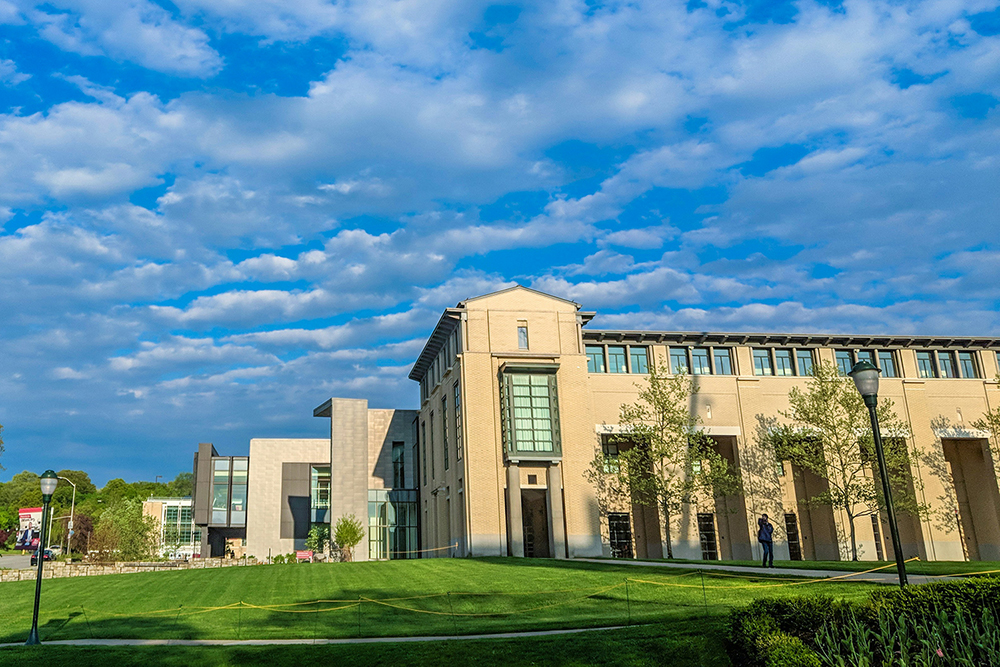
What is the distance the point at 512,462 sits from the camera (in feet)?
158

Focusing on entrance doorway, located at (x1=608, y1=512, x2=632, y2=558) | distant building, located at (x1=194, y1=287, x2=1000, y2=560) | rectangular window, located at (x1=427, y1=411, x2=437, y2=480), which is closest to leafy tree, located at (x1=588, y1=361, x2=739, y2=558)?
distant building, located at (x1=194, y1=287, x2=1000, y2=560)

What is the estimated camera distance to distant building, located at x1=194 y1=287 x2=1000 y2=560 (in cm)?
4841

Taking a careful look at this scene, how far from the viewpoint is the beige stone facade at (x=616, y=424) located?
158ft

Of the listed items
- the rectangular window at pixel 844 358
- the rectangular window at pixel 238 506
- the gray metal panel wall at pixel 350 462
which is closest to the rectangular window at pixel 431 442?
the gray metal panel wall at pixel 350 462

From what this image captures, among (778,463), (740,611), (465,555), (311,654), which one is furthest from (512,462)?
(740,611)

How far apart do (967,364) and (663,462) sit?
2799 centimetres

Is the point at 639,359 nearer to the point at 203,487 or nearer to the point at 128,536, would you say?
the point at 203,487

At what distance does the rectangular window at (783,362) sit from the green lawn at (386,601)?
2709cm

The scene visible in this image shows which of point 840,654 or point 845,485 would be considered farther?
point 845,485

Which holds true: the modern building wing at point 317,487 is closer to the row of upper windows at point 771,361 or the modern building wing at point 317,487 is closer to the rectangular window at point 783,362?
the row of upper windows at point 771,361

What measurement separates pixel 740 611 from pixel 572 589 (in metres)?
16.1

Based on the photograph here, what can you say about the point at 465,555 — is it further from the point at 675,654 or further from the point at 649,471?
the point at 675,654

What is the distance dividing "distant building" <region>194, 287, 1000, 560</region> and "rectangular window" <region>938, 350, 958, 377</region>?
153 millimetres

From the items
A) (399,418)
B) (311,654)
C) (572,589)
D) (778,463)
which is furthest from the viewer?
(399,418)
